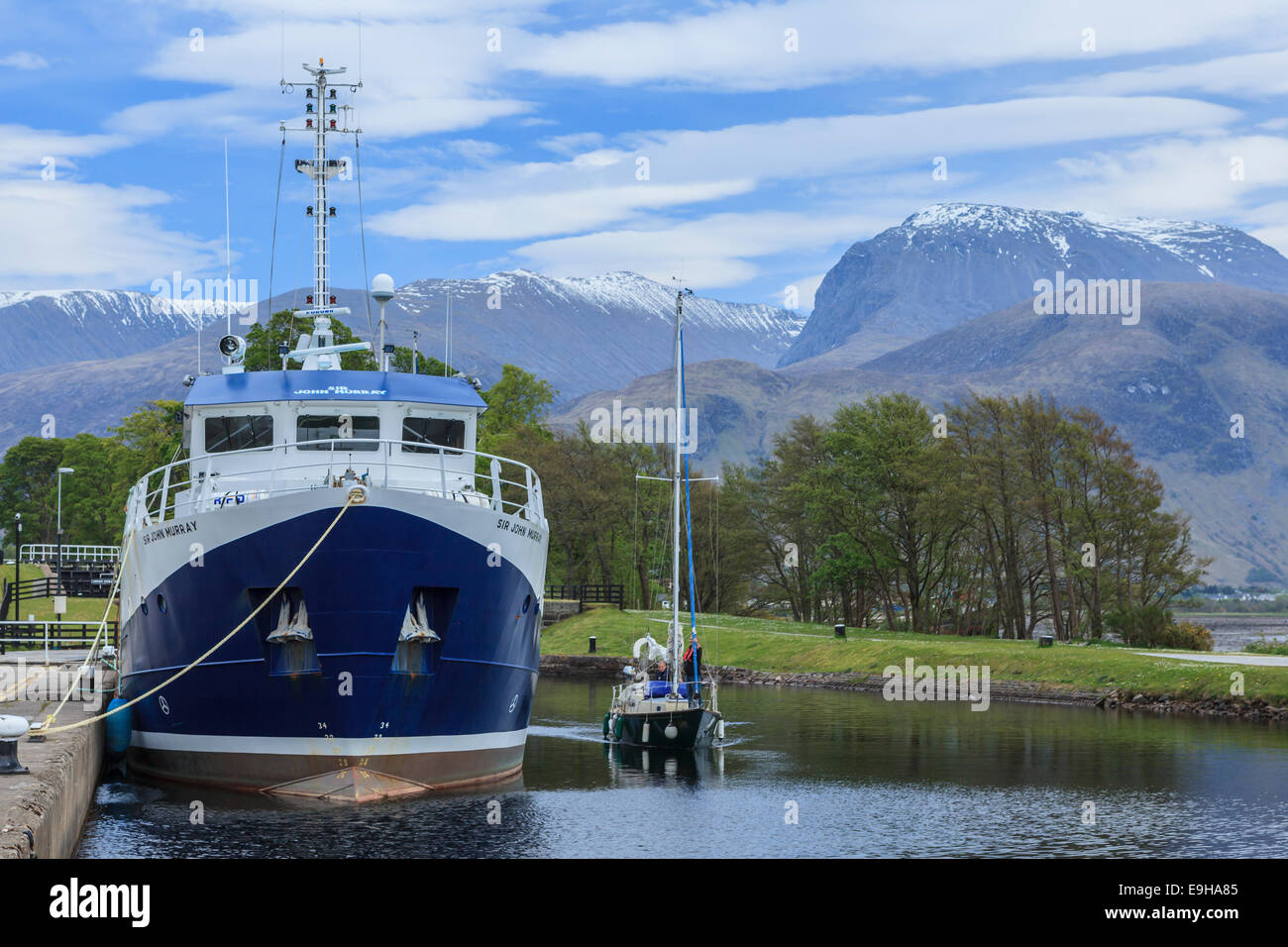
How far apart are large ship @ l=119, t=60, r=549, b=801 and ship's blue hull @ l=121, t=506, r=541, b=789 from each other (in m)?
0.03

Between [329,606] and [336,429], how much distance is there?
5.99 metres

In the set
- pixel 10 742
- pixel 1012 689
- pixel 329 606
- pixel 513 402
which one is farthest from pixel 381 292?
pixel 513 402

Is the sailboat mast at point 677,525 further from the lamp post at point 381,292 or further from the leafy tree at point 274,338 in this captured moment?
the leafy tree at point 274,338

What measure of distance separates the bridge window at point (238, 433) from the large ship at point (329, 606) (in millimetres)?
36

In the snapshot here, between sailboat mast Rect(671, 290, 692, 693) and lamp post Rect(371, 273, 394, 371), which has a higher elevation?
lamp post Rect(371, 273, 394, 371)

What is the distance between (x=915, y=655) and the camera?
57688mm

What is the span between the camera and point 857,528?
78625 millimetres

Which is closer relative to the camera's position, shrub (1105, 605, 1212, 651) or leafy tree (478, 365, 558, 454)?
shrub (1105, 605, 1212, 651)

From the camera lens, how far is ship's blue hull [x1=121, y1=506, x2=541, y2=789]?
24297mm

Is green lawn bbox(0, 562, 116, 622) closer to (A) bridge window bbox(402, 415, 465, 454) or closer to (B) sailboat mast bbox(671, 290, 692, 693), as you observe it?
(B) sailboat mast bbox(671, 290, 692, 693)

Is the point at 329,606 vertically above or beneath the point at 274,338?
beneath

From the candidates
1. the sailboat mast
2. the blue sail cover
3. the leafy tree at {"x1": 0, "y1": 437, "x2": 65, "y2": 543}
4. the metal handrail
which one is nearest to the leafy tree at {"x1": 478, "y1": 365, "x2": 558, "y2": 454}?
the metal handrail

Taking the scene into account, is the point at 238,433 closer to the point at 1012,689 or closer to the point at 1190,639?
the point at 1012,689
